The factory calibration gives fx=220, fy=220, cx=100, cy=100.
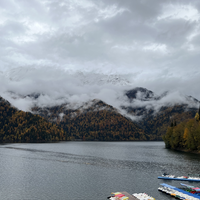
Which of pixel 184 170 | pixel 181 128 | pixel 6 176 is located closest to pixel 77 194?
pixel 6 176

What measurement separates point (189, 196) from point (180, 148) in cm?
14696

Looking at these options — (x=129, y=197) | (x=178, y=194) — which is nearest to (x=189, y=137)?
(x=178, y=194)

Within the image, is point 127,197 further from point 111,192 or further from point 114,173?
point 114,173

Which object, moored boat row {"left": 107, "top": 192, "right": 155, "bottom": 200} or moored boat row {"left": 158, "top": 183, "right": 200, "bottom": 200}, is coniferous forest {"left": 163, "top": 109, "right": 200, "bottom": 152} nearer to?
moored boat row {"left": 158, "top": 183, "right": 200, "bottom": 200}

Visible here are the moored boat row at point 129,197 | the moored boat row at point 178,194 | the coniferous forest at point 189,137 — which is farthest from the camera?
the coniferous forest at point 189,137

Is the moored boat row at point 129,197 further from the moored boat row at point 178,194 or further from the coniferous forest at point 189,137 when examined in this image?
the coniferous forest at point 189,137

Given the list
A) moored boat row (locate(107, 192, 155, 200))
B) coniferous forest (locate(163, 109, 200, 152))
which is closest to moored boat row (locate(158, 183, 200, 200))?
moored boat row (locate(107, 192, 155, 200))

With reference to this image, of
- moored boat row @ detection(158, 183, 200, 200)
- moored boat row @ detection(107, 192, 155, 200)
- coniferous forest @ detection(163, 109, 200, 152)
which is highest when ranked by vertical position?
coniferous forest @ detection(163, 109, 200, 152)

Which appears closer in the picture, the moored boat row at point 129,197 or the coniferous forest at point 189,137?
the moored boat row at point 129,197

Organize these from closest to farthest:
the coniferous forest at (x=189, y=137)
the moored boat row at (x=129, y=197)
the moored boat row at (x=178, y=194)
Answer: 1. the moored boat row at (x=129, y=197)
2. the moored boat row at (x=178, y=194)
3. the coniferous forest at (x=189, y=137)

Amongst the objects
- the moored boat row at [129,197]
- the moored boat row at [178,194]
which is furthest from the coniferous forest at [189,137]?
the moored boat row at [129,197]

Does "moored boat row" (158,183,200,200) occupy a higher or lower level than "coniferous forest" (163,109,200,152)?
lower

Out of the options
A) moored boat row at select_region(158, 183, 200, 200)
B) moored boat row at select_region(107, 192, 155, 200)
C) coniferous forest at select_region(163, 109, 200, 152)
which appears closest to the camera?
moored boat row at select_region(107, 192, 155, 200)

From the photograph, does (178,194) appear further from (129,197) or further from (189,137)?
(189,137)
